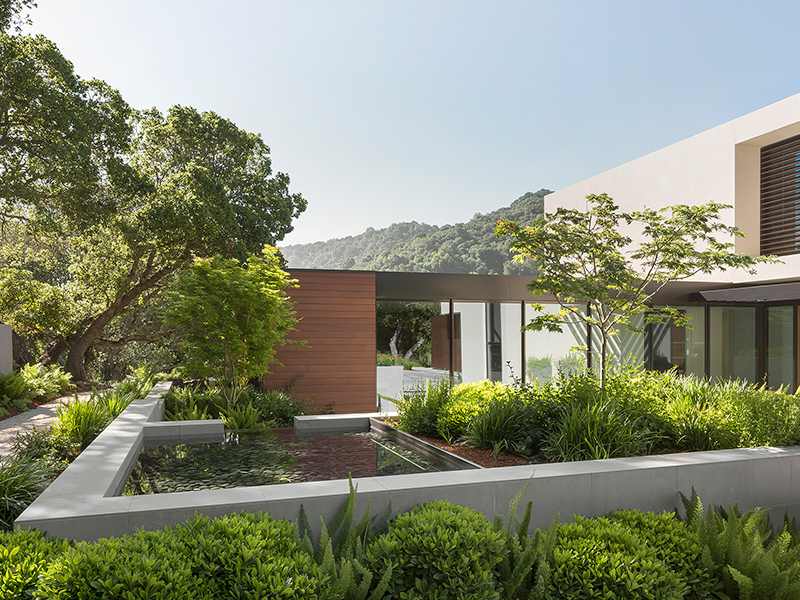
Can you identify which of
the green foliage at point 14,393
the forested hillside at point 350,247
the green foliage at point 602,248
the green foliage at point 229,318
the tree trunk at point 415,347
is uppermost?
the forested hillside at point 350,247

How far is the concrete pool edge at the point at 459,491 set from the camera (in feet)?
10.7

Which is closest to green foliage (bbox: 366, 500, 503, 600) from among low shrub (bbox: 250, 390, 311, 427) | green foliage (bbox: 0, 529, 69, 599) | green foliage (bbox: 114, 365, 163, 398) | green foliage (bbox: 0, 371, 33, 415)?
green foliage (bbox: 0, 529, 69, 599)

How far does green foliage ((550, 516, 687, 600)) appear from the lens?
10.8ft

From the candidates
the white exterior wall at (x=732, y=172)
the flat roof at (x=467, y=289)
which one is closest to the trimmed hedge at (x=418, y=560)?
the flat roof at (x=467, y=289)

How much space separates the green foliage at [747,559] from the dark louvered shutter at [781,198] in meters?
10.7

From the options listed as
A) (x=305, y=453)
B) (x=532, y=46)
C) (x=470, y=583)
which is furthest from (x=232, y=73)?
(x=470, y=583)

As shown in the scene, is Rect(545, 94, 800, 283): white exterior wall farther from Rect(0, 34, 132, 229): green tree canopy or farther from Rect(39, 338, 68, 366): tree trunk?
Rect(39, 338, 68, 366): tree trunk

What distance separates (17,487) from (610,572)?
3.90 meters

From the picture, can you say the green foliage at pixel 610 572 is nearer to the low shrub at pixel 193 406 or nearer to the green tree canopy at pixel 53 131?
the low shrub at pixel 193 406

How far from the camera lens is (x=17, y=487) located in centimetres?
388

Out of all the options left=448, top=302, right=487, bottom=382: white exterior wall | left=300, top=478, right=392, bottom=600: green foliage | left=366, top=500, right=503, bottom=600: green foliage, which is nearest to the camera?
left=300, top=478, right=392, bottom=600: green foliage

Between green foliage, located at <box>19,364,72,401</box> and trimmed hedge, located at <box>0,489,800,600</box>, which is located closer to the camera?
trimmed hedge, located at <box>0,489,800,600</box>

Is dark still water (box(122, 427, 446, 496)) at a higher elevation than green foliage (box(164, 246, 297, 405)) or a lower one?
lower

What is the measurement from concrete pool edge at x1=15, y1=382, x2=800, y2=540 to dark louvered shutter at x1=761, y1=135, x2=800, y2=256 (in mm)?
9166
